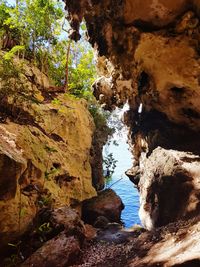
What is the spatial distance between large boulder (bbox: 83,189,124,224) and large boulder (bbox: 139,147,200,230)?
198 centimetres

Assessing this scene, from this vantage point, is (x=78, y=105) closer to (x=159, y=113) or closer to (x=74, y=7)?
(x=159, y=113)

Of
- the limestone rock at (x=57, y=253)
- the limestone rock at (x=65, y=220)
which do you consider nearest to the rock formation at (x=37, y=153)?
the limestone rock at (x=65, y=220)

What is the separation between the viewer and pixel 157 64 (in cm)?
1279

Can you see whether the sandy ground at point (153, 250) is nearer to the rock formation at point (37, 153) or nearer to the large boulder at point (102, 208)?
the rock formation at point (37, 153)

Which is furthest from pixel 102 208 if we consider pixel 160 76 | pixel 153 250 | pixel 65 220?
pixel 160 76

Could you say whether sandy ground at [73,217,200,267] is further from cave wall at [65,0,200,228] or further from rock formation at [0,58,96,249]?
rock formation at [0,58,96,249]

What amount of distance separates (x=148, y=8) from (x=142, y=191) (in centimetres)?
1009

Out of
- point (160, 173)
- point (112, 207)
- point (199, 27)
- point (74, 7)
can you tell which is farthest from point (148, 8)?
point (112, 207)

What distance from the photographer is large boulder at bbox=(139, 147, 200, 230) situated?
1208 centimetres

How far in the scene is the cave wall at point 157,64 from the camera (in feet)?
35.6

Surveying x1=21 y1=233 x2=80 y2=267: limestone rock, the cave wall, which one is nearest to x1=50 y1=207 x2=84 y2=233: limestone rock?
x1=21 y1=233 x2=80 y2=267: limestone rock

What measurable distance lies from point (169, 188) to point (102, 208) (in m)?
5.23

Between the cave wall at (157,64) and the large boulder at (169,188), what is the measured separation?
5 cm

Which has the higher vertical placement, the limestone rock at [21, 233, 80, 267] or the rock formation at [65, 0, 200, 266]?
the rock formation at [65, 0, 200, 266]
